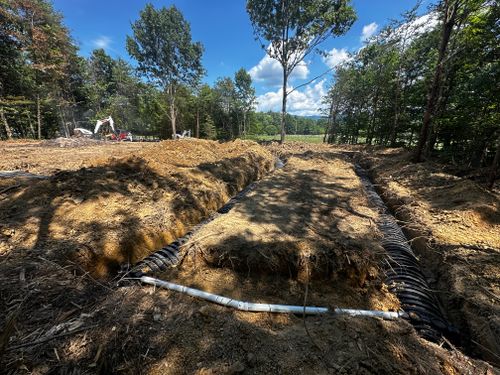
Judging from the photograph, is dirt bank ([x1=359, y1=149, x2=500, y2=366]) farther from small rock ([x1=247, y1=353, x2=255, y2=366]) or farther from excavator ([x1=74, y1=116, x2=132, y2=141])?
excavator ([x1=74, y1=116, x2=132, y2=141])

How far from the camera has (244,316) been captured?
2266mm

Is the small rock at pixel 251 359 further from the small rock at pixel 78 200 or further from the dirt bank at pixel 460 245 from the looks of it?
the small rock at pixel 78 200

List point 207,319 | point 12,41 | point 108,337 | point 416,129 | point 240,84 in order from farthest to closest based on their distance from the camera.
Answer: point 240,84 → point 12,41 → point 416,129 → point 207,319 → point 108,337

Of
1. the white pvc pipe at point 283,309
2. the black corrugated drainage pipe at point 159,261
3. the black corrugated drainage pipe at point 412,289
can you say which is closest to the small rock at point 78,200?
the black corrugated drainage pipe at point 159,261

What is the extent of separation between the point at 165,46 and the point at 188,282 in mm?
21671

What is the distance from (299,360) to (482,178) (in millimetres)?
7607

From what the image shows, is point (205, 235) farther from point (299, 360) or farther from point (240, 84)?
point (240, 84)

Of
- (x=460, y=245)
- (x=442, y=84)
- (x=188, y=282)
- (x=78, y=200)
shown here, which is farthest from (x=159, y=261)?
(x=442, y=84)

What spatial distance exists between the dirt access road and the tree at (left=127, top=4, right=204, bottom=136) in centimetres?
1766

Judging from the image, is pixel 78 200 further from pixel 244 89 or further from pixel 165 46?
pixel 244 89

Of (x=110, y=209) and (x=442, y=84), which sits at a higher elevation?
(x=442, y=84)

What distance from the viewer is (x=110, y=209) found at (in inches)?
153

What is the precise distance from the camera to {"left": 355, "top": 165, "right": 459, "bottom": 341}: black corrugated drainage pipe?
233 cm

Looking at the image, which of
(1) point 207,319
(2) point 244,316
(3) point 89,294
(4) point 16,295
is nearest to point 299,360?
(2) point 244,316
